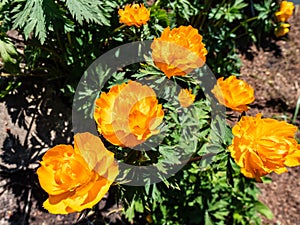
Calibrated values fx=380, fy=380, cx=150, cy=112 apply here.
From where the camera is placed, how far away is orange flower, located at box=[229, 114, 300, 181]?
3.07 feet

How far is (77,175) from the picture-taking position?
0.88 m

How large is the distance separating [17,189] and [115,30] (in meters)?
0.82

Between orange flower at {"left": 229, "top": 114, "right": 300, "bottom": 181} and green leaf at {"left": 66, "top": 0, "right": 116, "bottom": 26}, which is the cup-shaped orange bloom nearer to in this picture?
green leaf at {"left": 66, "top": 0, "right": 116, "bottom": 26}

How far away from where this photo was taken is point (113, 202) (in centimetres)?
176

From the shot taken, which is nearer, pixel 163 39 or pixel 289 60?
pixel 163 39

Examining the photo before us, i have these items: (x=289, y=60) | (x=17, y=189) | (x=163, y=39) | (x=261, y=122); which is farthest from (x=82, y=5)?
(x=289, y=60)

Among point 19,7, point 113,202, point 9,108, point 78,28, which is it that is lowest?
point 113,202

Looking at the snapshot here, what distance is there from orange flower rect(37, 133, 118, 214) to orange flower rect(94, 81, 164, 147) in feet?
0.17

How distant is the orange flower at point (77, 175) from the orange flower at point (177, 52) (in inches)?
10.5

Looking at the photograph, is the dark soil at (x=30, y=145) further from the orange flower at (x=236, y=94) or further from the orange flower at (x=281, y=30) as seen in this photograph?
the orange flower at (x=281, y=30)

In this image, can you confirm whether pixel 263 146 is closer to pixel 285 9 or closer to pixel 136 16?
pixel 136 16

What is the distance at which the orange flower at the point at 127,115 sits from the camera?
0.89 meters

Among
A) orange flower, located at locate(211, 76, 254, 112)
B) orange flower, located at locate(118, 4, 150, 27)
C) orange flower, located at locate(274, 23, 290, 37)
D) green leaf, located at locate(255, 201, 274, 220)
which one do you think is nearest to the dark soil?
green leaf, located at locate(255, 201, 274, 220)

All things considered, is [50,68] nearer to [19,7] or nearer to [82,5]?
[19,7]
